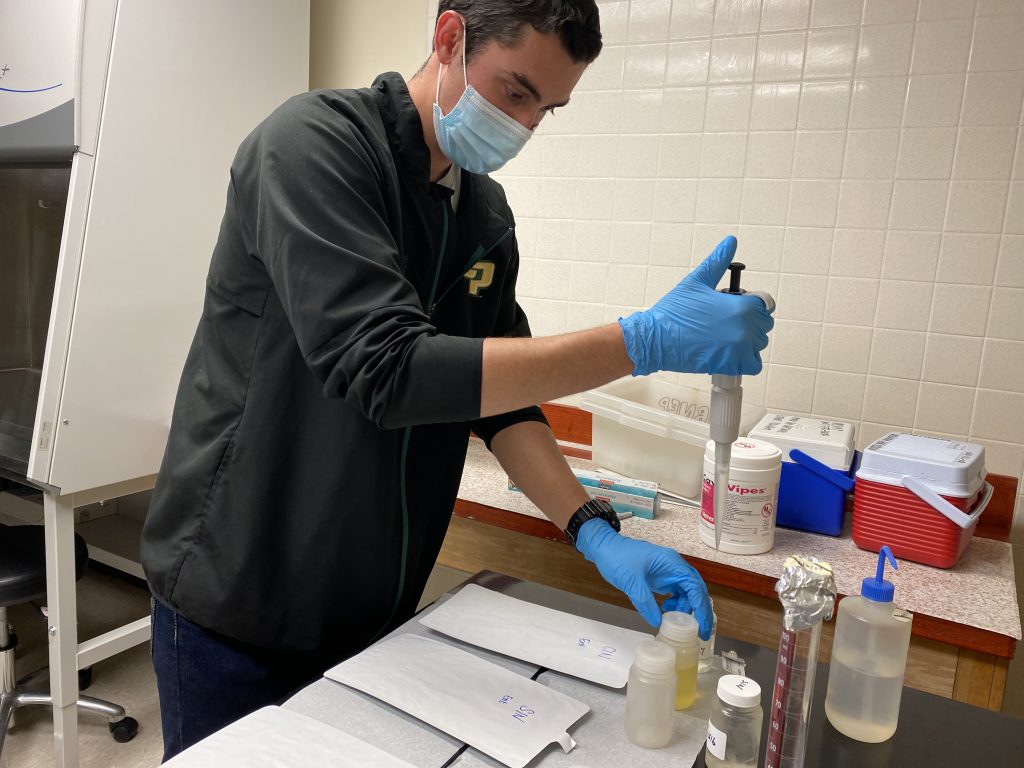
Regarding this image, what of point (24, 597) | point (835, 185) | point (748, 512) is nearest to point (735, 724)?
point (748, 512)

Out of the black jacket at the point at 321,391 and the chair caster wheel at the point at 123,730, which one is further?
the chair caster wheel at the point at 123,730

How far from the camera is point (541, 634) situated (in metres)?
1.05

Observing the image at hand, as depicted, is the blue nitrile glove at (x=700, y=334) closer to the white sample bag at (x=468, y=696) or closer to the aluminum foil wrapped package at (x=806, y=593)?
the aluminum foil wrapped package at (x=806, y=593)

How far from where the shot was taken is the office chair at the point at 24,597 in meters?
1.94

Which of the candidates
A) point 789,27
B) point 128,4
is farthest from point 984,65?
point 128,4

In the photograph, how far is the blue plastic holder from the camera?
1612 mm

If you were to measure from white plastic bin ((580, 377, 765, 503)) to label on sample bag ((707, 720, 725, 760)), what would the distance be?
3.14ft

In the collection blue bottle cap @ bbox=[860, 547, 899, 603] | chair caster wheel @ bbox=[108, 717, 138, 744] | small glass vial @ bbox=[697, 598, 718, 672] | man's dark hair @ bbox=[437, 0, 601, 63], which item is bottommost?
chair caster wheel @ bbox=[108, 717, 138, 744]

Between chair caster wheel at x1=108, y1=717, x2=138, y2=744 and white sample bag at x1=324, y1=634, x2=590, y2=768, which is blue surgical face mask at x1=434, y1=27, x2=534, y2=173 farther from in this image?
chair caster wheel at x1=108, y1=717, x2=138, y2=744

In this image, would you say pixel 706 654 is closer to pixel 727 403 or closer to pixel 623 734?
pixel 623 734

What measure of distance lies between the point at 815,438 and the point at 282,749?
4.29ft

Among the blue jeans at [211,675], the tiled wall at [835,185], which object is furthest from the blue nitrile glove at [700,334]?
the tiled wall at [835,185]

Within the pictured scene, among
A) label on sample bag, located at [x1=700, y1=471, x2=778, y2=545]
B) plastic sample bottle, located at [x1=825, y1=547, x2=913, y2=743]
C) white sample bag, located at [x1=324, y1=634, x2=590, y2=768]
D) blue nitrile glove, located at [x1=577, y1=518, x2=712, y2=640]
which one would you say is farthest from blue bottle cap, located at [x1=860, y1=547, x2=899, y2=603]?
label on sample bag, located at [x1=700, y1=471, x2=778, y2=545]

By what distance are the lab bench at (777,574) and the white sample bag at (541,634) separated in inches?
19.7
